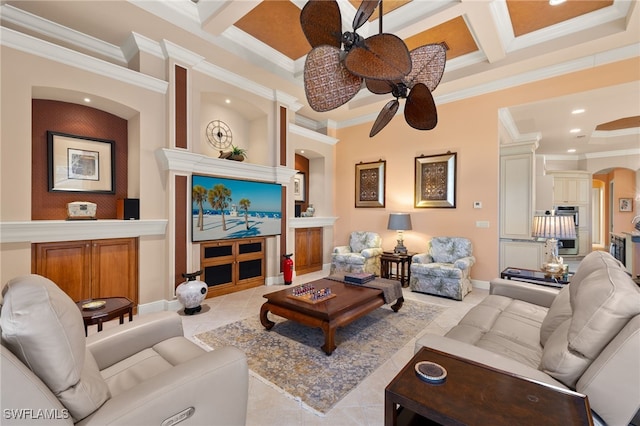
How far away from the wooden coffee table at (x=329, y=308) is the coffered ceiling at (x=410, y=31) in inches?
124

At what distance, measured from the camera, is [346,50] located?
1.55 metres

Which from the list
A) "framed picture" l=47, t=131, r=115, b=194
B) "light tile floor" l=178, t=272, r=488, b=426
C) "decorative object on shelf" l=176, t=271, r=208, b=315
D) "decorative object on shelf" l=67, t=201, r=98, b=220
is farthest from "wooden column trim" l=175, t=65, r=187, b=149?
"light tile floor" l=178, t=272, r=488, b=426

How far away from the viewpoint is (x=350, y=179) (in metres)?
6.41

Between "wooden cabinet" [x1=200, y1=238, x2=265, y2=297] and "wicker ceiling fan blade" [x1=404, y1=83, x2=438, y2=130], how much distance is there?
3382 mm

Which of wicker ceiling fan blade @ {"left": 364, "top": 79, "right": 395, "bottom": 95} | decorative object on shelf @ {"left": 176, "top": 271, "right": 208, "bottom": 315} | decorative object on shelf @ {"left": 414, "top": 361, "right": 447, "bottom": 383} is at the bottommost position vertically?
decorative object on shelf @ {"left": 176, "top": 271, "right": 208, "bottom": 315}

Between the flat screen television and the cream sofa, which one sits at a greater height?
the flat screen television

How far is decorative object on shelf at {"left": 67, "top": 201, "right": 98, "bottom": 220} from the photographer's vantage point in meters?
3.15

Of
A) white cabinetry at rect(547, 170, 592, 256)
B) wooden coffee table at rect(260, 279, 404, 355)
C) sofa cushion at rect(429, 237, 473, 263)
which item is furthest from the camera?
white cabinetry at rect(547, 170, 592, 256)

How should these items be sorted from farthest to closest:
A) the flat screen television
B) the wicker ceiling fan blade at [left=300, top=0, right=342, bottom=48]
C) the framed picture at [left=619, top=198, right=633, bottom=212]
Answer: the framed picture at [left=619, top=198, right=633, bottom=212], the flat screen television, the wicker ceiling fan blade at [left=300, top=0, right=342, bottom=48]

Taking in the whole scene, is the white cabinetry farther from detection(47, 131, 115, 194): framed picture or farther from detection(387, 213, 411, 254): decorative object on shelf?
detection(47, 131, 115, 194): framed picture

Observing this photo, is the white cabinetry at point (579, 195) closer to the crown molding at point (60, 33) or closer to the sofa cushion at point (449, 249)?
the sofa cushion at point (449, 249)

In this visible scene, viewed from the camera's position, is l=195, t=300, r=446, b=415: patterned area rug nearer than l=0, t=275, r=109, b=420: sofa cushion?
No

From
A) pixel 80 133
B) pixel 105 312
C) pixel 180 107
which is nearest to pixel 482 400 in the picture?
pixel 105 312

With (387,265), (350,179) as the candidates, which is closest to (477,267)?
(387,265)
